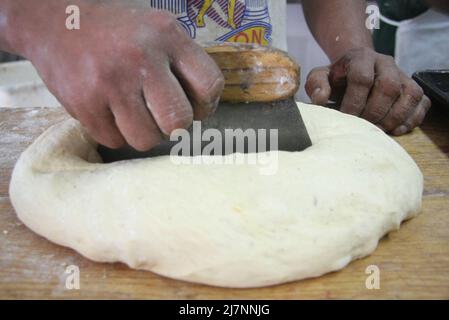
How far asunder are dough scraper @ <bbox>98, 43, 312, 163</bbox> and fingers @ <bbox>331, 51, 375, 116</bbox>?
518 millimetres

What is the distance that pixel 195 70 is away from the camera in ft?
2.70

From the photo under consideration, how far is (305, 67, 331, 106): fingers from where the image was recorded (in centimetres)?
155

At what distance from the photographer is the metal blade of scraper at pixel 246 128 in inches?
41.9

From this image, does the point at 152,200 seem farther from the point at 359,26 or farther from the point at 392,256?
the point at 359,26

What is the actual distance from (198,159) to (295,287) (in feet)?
1.15

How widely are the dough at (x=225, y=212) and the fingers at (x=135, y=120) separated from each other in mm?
103

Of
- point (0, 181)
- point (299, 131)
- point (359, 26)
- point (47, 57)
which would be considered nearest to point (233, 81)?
point (299, 131)

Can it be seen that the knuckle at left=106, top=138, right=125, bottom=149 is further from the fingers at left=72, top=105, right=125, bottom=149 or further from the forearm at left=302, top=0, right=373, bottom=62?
the forearm at left=302, top=0, right=373, bottom=62

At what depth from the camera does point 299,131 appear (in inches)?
43.3

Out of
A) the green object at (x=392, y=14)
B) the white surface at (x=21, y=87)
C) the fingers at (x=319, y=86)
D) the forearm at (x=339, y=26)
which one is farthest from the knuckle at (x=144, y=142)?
the green object at (x=392, y=14)

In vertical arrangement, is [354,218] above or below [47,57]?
below

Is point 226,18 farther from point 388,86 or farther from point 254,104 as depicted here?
point 254,104

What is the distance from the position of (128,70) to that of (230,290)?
0.47 meters

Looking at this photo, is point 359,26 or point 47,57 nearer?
point 47,57
